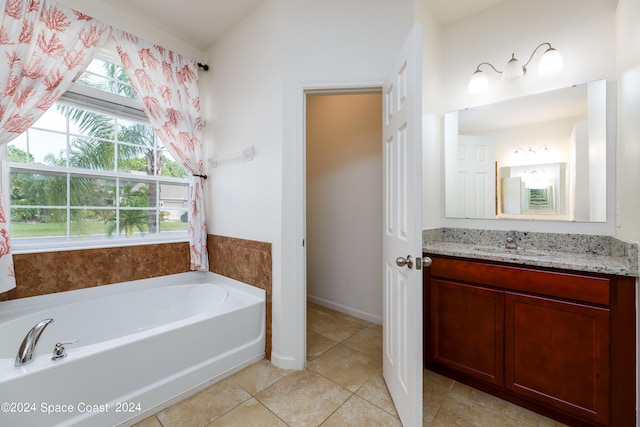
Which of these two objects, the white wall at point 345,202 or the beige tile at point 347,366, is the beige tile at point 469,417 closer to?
the beige tile at point 347,366

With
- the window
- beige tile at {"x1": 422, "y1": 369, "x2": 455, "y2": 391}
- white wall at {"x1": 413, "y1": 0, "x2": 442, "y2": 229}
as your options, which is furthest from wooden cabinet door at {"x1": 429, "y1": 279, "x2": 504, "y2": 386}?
the window

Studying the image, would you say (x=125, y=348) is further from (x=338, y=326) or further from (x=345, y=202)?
(x=345, y=202)

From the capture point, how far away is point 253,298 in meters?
2.03

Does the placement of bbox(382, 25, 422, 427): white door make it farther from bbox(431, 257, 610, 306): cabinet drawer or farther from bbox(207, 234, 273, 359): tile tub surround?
bbox(207, 234, 273, 359): tile tub surround

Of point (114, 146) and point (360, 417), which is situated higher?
point (114, 146)

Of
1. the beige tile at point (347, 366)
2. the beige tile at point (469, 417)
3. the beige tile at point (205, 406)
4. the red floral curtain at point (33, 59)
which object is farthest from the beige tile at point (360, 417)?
the red floral curtain at point (33, 59)

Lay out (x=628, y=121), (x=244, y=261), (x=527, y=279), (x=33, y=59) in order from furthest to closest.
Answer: (x=244, y=261) < (x=33, y=59) < (x=527, y=279) < (x=628, y=121)

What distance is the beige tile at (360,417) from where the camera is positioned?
136 centimetres

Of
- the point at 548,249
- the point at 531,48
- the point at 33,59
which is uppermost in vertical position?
the point at 531,48

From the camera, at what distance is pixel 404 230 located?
1342mm

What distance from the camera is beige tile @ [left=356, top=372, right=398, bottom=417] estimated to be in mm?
1483

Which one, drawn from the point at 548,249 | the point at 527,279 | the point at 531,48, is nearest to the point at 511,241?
the point at 548,249

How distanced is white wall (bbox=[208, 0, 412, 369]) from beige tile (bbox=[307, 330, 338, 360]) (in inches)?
9.0

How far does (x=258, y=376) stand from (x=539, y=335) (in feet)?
5.71
